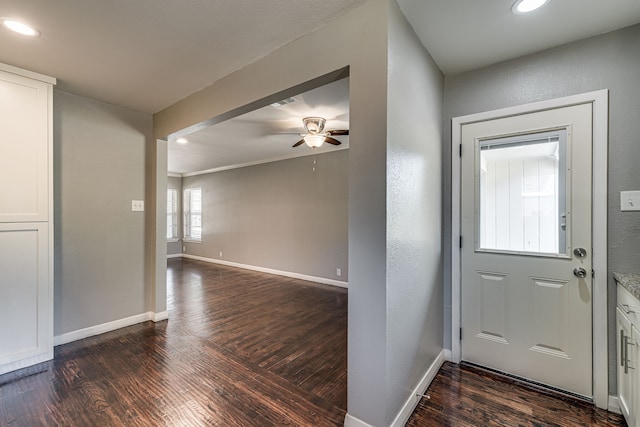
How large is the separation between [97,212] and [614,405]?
465cm

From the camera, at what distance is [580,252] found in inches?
74.6

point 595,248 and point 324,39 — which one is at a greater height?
point 324,39

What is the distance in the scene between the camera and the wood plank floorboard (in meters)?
1.68

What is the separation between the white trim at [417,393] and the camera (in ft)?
5.32

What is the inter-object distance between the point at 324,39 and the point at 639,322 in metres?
2.29

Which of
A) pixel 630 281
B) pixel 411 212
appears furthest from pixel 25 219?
pixel 630 281

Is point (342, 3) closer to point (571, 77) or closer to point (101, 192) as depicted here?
point (571, 77)

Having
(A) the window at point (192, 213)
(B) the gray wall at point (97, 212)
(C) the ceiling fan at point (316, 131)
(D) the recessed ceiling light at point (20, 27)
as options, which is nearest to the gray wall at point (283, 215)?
(A) the window at point (192, 213)

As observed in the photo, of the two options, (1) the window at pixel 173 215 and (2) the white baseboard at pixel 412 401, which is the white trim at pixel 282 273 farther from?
(2) the white baseboard at pixel 412 401

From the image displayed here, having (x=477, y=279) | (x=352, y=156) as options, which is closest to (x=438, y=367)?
(x=477, y=279)

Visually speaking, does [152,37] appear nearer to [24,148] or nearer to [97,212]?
[24,148]

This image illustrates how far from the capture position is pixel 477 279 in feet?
7.51

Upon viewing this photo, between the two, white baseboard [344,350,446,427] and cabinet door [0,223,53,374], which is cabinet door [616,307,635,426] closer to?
white baseboard [344,350,446,427]

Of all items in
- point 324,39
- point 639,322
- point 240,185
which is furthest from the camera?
point 240,185
